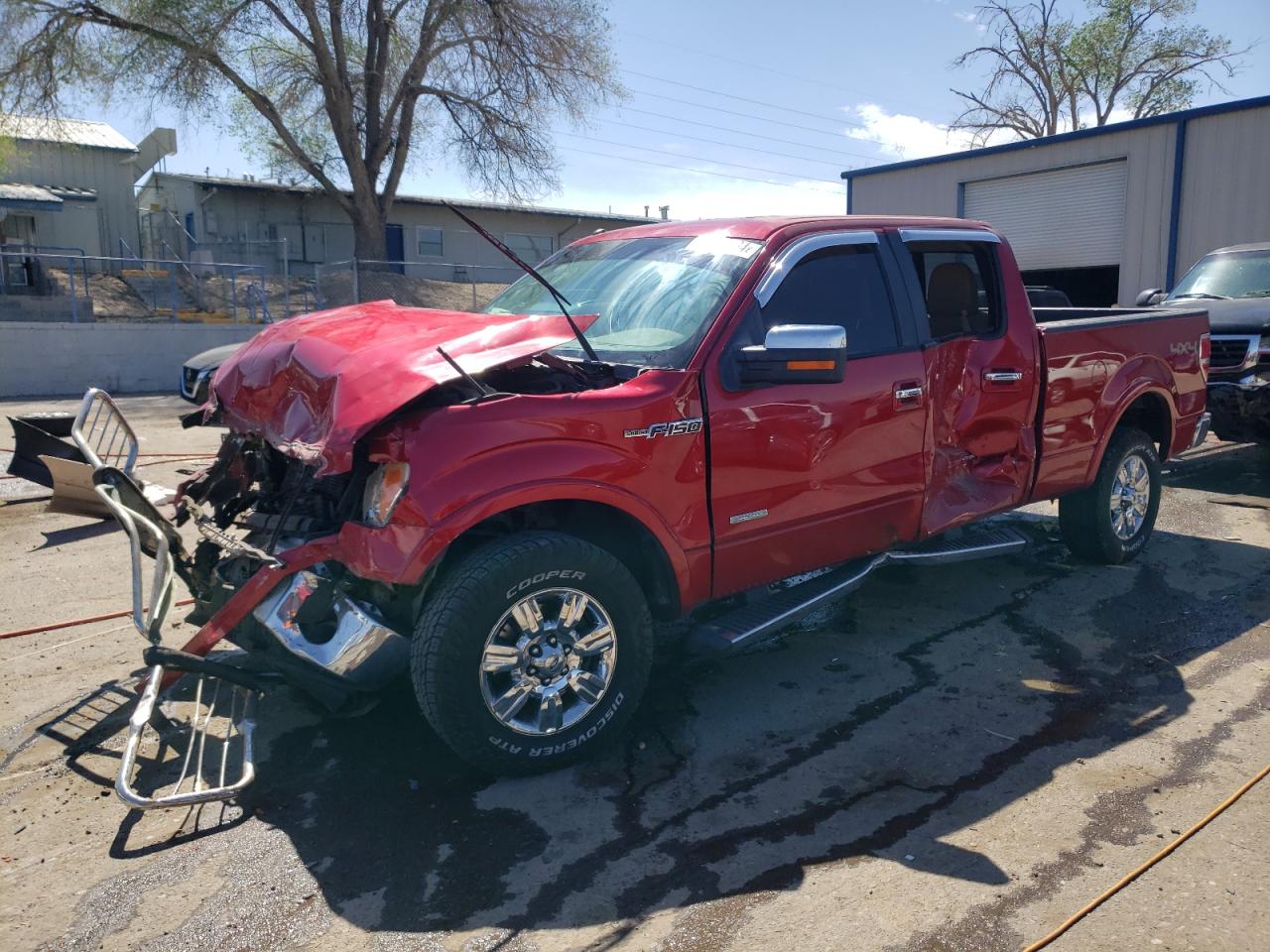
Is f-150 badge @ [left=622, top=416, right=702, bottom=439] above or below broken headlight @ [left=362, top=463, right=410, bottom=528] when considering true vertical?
above

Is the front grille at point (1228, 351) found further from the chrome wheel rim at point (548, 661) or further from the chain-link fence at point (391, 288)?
the chain-link fence at point (391, 288)

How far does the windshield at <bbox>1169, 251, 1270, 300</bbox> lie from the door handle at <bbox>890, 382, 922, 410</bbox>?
721 cm

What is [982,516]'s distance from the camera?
5051 millimetres

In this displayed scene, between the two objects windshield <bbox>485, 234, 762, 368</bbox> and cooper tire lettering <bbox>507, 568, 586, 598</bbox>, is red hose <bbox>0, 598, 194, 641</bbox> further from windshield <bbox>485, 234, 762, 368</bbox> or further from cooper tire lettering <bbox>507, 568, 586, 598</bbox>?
windshield <bbox>485, 234, 762, 368</bbox>

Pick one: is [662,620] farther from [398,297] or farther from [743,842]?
[398,297]

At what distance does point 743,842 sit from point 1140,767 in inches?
63.9

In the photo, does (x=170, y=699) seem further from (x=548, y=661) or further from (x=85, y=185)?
(x=85, y=185)

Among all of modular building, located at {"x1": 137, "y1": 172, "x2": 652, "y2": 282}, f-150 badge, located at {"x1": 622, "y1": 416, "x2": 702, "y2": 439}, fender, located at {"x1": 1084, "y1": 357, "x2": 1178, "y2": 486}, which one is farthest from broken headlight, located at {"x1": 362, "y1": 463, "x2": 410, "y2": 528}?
modular building, located at {"x1": 137, "y1": 172, "x2": 652, "y2": 282}

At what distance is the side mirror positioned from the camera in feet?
12.0

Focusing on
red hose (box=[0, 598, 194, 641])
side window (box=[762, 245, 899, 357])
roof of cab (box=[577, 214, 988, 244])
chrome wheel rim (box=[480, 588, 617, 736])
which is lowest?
red hose (box=[0, 598, 194, 641])

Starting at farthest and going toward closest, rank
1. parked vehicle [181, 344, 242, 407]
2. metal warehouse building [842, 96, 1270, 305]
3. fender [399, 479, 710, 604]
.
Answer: metal warehouse building [842, 96, 1270, 305]
parked vehicle [181, 344, 242, 407]
fender [399, 479, 710, 604]

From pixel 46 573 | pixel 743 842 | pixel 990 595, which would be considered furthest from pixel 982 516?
pixel 46 573

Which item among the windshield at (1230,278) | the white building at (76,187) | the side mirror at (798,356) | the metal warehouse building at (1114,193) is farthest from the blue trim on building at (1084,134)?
the white building at (76,187)

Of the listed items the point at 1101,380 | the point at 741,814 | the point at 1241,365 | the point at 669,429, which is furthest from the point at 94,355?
the point at 741,814
